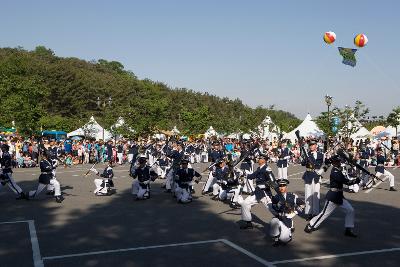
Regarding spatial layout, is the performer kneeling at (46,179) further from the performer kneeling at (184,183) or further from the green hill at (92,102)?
the green hill at (92,102)

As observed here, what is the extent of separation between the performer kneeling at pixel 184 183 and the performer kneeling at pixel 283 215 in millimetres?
5933

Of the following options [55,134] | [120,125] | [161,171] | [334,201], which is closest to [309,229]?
[334,201]

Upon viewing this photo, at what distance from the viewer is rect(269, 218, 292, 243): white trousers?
10.2 m

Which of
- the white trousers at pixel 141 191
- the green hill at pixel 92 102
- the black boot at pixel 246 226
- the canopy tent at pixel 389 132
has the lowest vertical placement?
the black boot at pixel 246 226

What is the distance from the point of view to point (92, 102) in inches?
3285

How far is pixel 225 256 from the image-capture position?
370 inches

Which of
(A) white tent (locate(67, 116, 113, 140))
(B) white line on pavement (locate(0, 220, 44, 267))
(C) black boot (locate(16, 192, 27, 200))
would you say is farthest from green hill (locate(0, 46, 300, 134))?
(B) white line on pavement (locate(0, 220, 44, 267))

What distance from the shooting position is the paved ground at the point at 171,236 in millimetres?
9172

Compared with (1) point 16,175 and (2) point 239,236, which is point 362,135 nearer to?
(1) point 16,175

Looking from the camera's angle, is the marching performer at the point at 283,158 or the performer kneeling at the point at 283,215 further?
the marching performer at the point at 283,158

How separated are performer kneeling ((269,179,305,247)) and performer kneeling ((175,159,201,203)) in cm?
593

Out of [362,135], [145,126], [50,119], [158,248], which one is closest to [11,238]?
[158,248]

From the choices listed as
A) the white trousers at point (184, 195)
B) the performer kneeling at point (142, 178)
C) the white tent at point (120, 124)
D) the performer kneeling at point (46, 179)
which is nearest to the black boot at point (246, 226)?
the white trousers at point (184, 195)

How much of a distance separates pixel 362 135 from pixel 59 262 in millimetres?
44664
